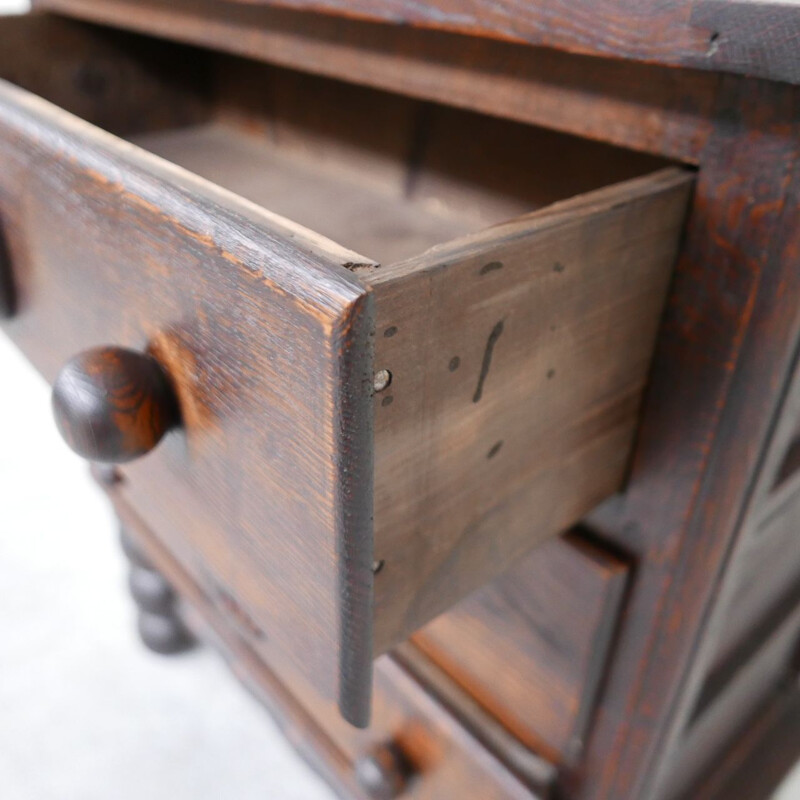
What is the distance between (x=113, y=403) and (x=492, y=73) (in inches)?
8.9

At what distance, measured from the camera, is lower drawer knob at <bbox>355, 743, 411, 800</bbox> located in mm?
583

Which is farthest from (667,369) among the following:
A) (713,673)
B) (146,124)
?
(146,124)

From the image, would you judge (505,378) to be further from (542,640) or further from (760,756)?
(760,756)

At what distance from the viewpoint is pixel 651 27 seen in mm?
293

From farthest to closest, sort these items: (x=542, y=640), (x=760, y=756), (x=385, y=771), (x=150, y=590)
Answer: (x=150, y=590)
(x=760, y=756)
(x=385, y=771)
(x=542, y=640)

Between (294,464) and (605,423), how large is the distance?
0.17 metres

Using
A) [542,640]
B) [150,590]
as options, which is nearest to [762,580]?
[542,640]

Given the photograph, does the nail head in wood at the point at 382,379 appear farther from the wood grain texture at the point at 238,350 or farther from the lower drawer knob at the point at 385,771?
the lower drawer knob at the point at 385,771

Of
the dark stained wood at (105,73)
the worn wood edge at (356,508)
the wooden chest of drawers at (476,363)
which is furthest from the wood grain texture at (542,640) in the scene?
the dark stained wood at (105,73)

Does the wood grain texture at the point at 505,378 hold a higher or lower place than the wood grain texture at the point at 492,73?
lower

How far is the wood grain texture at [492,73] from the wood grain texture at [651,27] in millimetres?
29

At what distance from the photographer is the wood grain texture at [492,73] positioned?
0.33 meters

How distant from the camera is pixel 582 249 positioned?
0.94 ft

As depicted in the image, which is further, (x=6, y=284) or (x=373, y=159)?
(x=373, y=159)
